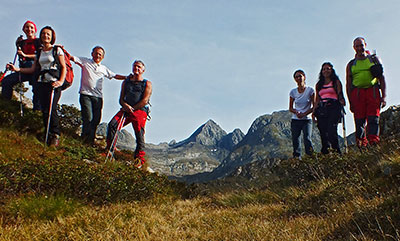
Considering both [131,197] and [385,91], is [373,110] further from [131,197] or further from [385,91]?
[131,197]

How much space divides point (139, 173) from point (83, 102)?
3.15 m

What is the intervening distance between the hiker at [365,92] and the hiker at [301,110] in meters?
1.08

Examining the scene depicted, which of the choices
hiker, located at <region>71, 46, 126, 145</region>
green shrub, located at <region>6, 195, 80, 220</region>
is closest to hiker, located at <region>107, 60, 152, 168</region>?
hiker, located at <region>71, 46, 126, 145</region>

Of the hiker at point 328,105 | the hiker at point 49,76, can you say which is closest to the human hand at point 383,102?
the hiker at point 328,105

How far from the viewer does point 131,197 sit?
5934 mm

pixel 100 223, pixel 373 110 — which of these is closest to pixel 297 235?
pixel 100 223

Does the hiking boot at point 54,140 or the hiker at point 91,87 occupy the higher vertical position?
the hiker at point 91,87

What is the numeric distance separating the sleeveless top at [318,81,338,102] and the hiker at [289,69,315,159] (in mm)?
373

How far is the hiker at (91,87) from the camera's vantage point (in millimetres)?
8727

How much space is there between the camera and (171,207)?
5.73m

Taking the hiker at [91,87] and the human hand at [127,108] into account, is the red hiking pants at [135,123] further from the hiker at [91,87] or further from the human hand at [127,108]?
the hiker at [91,87]

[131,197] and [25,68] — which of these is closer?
[131,197]

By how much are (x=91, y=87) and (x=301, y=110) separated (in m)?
6.09

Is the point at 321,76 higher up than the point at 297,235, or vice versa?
the point at 321,76
